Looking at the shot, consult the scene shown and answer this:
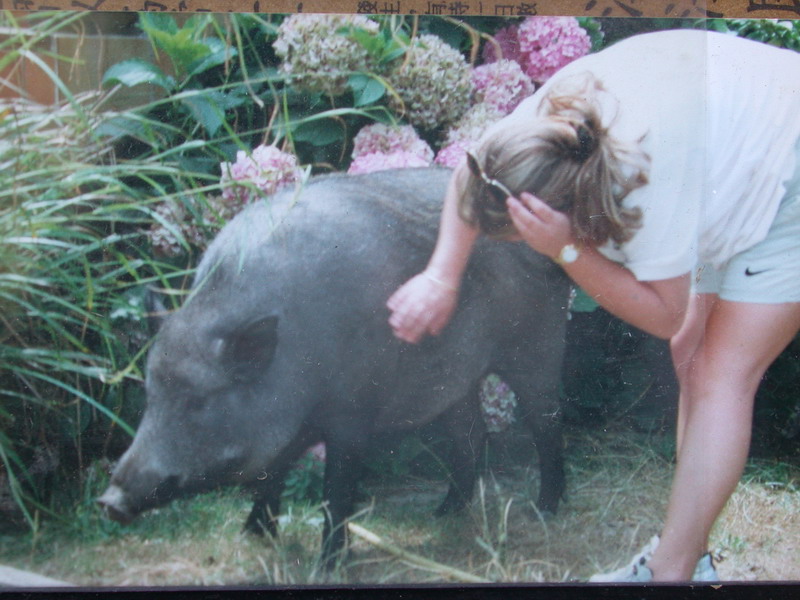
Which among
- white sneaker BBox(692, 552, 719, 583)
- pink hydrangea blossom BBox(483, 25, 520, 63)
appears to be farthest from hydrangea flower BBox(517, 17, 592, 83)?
white sneaker BBox(692, 552, 719, 583)

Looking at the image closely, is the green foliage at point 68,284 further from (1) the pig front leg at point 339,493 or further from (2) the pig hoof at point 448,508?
(2) the pig hoof at point 448,508

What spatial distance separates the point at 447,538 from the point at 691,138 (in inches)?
68.8

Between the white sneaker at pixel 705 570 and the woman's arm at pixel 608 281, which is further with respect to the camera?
the white sneaker at pixel 705 570

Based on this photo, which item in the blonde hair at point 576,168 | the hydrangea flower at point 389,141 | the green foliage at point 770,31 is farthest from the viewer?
the green foliage at point 770,31

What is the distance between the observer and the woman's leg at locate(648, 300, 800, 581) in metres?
3.00

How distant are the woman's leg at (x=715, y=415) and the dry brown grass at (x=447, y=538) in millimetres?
74

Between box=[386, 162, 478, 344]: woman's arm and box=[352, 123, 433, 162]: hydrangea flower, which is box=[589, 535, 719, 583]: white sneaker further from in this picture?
box=[352, 123, 433, 162]: hydrangea flower

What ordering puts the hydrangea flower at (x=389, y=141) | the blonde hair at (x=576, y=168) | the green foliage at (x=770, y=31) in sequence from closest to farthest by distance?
the blonde hair at (x=576, y=168) → the hydrangea flower at (x=389, y=141) → the green foliage at (x=770, y=31)

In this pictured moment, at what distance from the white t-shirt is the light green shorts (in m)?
0.04

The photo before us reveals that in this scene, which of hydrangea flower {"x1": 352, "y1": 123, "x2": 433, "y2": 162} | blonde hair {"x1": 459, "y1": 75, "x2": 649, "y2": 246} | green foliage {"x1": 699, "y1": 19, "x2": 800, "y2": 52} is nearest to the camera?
blonde hair {"x1": 459, "y1": 75, "x2": 649, "y2": 246}

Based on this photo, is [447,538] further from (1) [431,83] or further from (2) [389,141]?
(1) [431,83]

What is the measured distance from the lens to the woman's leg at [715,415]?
2998mm

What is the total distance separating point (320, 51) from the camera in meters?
2.94

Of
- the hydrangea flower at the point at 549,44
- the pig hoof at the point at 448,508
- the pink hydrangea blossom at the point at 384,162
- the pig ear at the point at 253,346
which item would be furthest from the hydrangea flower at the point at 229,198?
the pig hoof at the point at 448,508
